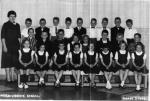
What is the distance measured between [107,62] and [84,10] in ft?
2.25

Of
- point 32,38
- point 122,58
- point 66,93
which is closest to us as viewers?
point 66,93

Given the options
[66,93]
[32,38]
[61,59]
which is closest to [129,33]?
[61,59]

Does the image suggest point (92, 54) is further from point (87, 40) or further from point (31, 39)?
point (31, 39)

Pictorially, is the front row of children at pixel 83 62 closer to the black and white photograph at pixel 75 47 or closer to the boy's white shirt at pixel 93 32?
the black and white photograph at pixel 75 47

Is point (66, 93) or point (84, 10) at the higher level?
point (84, 10)

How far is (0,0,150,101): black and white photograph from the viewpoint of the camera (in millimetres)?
5105

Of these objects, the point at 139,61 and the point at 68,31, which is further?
the point at 68,31

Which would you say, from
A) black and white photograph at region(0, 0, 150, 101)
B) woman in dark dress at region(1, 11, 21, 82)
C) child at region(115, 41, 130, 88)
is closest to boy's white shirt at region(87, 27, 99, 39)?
black and white photograph at region(0, 0, 150, 101)

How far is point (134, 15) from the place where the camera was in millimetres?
5152

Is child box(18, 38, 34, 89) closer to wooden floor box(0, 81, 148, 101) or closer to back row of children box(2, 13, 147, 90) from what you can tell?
back row of children box(2, 13, 147, 90)

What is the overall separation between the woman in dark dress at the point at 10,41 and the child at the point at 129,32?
4.29 feet

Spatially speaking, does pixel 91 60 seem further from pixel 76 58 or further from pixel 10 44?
pixel 10 44

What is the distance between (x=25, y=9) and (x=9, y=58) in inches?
24.2

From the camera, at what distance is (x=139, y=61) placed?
202 inches
